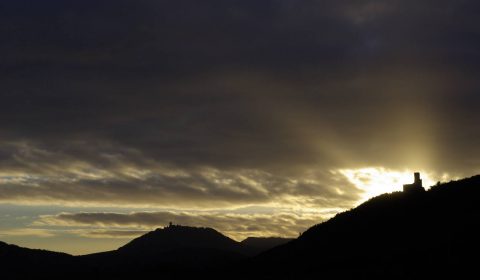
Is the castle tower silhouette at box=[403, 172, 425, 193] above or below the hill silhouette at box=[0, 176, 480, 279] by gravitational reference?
above

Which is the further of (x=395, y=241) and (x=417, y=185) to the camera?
(x=417, y=185)

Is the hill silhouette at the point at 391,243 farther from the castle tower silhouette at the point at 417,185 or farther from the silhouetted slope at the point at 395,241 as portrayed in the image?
the castle tower silhouette at the point at 417,185

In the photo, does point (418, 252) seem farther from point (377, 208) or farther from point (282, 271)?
point (377, 208)

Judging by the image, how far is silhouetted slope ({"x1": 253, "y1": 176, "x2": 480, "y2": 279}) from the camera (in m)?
54.3

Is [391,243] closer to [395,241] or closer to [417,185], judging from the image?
[395,241]

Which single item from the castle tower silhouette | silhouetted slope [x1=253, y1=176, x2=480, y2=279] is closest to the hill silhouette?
silhouetted slope [x1=253, y1=176, x2=480, y2=279]

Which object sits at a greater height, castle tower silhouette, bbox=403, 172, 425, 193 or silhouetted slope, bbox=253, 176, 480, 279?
castle tower silhouette, bbox=403, 172, 425, 193

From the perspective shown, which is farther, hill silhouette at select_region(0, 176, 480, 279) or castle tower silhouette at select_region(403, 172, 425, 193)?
castle tower silhouette at select_region(403, 172, 425, 193)

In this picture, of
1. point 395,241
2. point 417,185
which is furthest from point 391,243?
point 417,185

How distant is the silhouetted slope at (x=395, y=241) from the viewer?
5431cm

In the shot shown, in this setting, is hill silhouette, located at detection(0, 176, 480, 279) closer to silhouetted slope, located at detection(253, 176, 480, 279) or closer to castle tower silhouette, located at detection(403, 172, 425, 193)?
silhouetted slope, located at detection(253, 176, 480, 279)

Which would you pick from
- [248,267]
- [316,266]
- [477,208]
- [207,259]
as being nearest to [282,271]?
[316,266]

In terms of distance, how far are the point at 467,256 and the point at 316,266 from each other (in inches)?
861

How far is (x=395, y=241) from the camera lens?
70812mm
